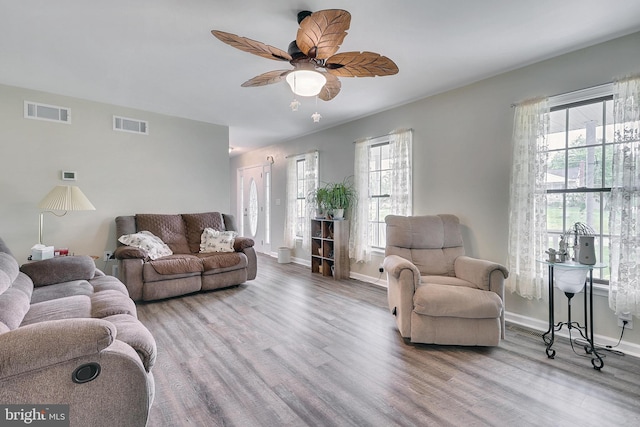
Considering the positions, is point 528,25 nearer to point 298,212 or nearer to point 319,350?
point 319,350

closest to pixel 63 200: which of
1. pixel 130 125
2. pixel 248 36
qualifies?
pixel 130 125

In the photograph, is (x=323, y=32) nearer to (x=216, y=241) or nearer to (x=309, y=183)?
(x=216, y=241)

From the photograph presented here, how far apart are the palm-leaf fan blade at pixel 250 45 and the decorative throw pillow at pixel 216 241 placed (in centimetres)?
289

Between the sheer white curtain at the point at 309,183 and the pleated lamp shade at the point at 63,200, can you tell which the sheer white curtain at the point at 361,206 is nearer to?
the sheer white curtain at the point at 309,183

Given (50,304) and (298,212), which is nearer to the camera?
(50,304)

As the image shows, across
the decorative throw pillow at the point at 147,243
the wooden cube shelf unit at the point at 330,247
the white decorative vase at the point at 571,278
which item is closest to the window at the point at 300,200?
the wooden cube shelf unit at the point at 330,247

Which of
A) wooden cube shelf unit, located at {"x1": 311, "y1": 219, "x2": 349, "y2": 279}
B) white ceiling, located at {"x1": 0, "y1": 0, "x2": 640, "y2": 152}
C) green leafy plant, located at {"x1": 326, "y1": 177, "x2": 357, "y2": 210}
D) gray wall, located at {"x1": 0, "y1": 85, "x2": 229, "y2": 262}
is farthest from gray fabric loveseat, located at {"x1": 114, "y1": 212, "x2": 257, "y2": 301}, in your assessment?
white ceiling, located at {"x1": 0, "y1": 0, "x2": 640, "y2": 152}

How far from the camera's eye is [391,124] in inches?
163

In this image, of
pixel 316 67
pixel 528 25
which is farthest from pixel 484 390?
pixel 528 25

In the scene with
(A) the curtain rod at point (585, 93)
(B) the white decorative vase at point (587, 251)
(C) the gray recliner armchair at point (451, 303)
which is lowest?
(C) the gray recliner armchair at point (451, 303)

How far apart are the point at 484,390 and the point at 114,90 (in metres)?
4.71

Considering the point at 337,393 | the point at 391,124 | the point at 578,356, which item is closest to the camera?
the point at 337,393

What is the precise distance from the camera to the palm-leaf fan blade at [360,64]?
190 cm

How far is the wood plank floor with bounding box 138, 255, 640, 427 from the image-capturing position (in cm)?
160
